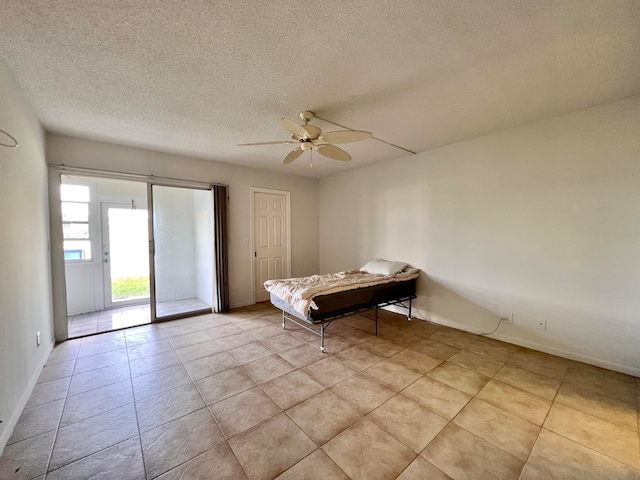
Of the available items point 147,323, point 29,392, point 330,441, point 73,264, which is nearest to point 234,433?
point 330,441

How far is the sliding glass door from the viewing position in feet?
13.5

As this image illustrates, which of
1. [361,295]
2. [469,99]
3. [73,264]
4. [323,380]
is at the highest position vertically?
[469,99]

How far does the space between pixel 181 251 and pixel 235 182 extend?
1600mm

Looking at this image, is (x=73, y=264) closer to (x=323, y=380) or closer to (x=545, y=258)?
(x=323, y=380)

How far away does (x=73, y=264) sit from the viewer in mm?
4367

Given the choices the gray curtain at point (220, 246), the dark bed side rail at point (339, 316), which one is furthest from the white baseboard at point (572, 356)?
the gray curtain at point (220, 246)

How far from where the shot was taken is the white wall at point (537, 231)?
248 centimetres

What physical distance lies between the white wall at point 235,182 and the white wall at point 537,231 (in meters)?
2.02

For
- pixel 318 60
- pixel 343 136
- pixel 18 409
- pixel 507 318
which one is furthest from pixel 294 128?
pixel 507 318

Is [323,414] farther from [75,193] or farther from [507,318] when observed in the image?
[75,193]

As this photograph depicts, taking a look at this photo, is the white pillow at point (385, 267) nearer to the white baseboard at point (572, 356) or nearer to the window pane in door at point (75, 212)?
the white baseboard at point (572, 356)

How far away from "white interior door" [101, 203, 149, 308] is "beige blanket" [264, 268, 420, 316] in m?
2.96

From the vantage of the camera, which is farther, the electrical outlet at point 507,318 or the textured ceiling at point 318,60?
the electrical outlet at point 507,318

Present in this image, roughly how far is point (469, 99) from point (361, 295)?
2.40 m
